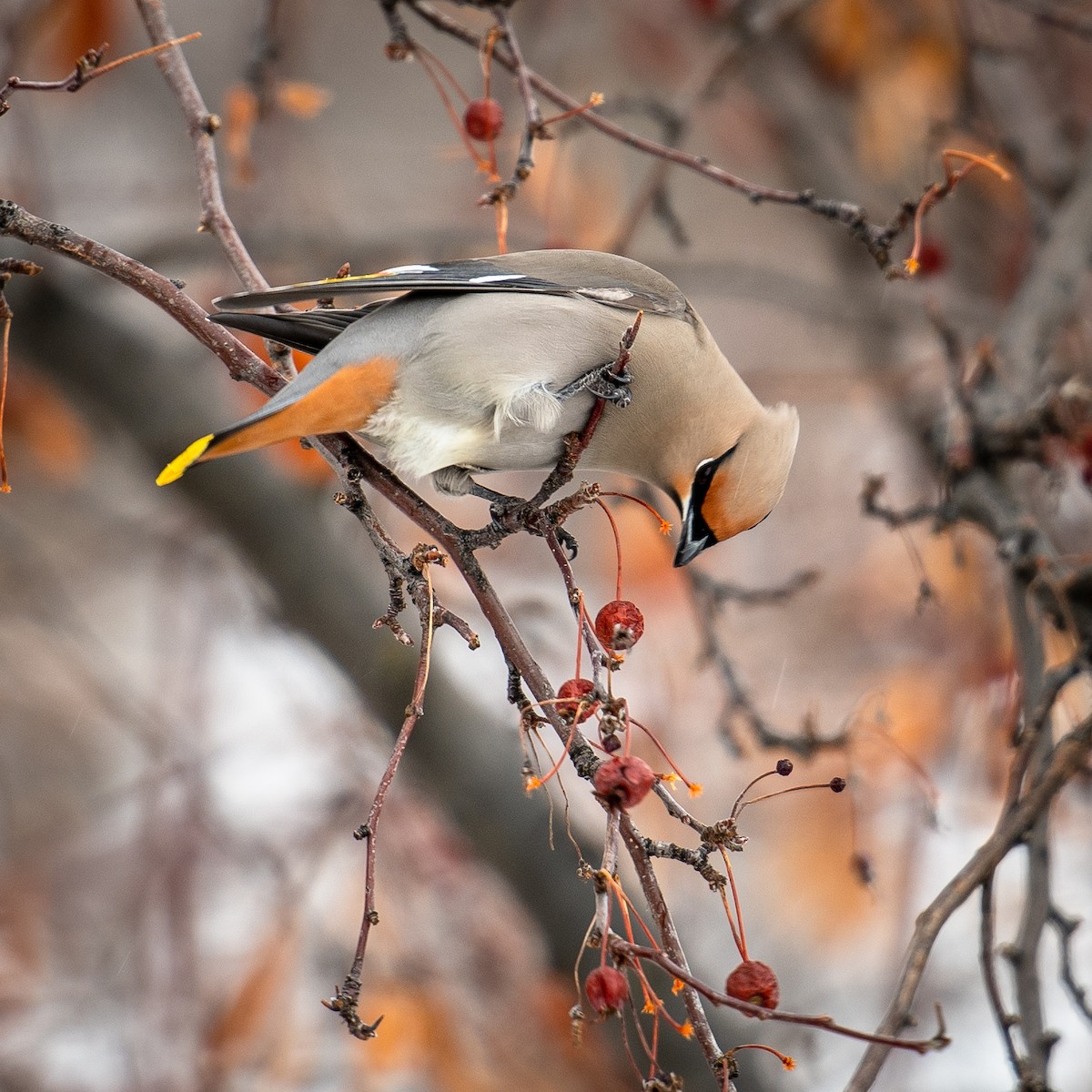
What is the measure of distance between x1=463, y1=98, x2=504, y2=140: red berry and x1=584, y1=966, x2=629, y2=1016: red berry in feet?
4.76

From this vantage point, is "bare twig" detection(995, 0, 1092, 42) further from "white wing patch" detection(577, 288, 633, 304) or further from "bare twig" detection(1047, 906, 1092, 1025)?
"bare twig" detection(1047, 906, 1092, 1025)

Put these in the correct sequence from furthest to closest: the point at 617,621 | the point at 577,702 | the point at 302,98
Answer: the point at 302,98, the point at 617,621, the point at 577,702

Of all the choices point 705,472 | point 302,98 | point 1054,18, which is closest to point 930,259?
point 1054,18

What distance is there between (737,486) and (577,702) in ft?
3.08

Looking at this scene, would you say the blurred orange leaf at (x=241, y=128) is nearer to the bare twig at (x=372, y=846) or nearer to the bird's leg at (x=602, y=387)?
the bird's leg at (x=602, y=387)

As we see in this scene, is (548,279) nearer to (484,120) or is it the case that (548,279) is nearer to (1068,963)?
(484,120)

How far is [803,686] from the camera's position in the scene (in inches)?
193

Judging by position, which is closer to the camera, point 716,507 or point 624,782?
point 624,782

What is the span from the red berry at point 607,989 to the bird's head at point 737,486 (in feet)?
3.34

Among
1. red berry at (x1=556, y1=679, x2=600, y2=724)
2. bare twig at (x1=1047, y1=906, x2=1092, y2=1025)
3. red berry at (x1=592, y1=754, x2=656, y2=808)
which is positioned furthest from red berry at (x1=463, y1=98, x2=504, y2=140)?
bare twig at (x1=1047, y1=906, x2=1092, y2=1025)

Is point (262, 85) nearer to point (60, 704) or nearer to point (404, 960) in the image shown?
point (404, 960)

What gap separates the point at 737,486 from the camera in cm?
226

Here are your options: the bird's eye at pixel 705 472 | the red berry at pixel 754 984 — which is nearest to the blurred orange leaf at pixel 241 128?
the bird's eye at pixel 705 472

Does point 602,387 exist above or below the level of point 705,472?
below
